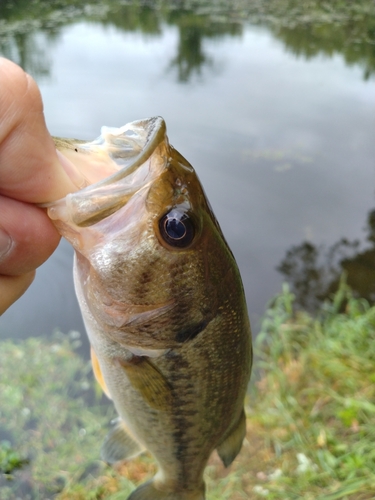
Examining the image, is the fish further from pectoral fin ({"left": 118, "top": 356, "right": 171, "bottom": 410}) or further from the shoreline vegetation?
the shoreline vegetation

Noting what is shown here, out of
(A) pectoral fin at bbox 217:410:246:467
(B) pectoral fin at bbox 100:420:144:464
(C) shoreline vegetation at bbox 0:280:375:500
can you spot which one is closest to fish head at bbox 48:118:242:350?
(A) pectoral fin at bbox 217:410:246:467

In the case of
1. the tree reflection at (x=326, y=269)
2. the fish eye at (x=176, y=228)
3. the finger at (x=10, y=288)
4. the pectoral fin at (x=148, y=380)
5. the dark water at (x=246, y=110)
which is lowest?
the tree reflection at (x=326, y=269)

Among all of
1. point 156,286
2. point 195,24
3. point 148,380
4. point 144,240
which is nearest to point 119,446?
point 148,380

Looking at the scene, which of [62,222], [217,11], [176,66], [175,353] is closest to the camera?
[62,222]

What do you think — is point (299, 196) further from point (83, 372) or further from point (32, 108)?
point (32, 108)

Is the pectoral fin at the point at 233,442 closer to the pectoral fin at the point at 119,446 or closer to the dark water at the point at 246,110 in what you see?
the pectoral fin at the point at 119,446

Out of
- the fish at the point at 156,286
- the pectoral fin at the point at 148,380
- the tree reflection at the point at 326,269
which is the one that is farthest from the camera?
the tree reflection at the point at 326,269

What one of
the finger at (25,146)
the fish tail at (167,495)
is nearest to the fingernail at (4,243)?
the finger at (25,146)

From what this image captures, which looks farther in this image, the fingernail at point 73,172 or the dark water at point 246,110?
the dark water at point 246,110

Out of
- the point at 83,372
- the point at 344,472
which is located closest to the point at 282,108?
the point at 83,372

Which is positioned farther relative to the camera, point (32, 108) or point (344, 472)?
point (344, 472)
